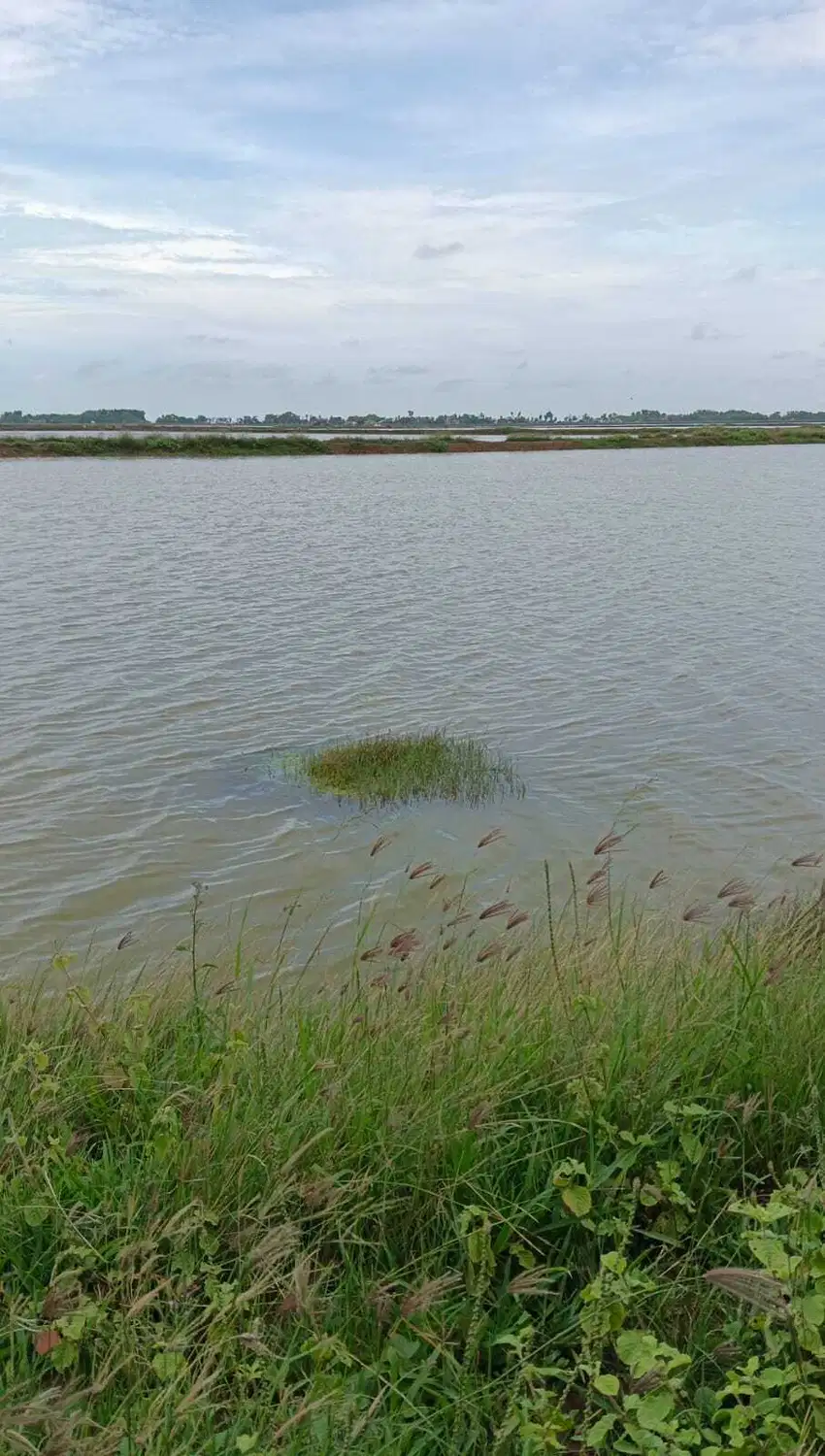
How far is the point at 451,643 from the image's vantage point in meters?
19.5

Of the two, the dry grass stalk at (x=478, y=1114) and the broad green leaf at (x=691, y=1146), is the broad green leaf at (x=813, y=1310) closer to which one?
the broad green leaf at (x=691, y=1146)

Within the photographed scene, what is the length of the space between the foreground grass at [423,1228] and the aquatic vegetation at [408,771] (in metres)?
6.94

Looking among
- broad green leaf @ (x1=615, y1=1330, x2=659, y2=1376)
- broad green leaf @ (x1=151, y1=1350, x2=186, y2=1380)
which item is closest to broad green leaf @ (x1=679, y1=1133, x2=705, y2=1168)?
broad green leaf @ (x1=615, y1=1330, x2=659, y2=1376)

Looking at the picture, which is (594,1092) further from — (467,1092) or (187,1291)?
(187,1291)

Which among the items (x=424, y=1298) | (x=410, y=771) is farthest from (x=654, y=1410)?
(x=410, y=771)

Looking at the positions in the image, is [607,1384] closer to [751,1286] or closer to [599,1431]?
[599,1431]

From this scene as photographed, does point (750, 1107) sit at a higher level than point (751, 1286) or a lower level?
lower

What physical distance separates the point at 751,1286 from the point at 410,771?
9754 mm

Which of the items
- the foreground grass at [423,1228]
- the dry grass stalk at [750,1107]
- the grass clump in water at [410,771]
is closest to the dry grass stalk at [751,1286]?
the foreground grass at [423,1228]

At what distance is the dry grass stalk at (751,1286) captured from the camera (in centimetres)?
235

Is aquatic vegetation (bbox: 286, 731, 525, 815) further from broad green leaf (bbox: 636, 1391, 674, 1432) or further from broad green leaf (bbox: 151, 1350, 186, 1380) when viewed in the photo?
broad green leaf (bbox: 636, 1391, 674, 1432)

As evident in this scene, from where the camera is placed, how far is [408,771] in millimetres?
12055

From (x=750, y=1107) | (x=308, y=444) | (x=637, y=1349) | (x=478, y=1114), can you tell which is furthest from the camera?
(x=308, y=444)

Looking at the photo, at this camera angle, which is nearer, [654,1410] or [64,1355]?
[654,1410]
